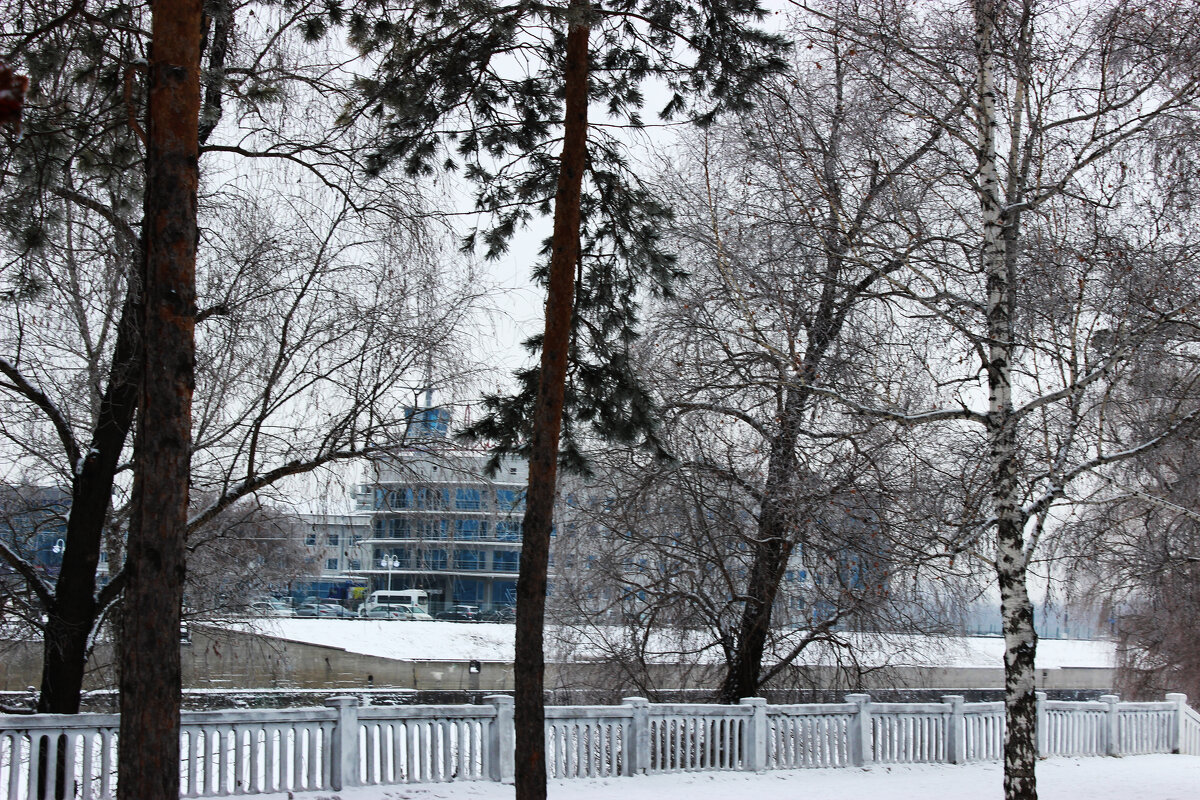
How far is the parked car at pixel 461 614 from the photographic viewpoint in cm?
6097

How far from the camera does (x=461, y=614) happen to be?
65.4 meters

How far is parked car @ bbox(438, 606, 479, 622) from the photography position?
61.0 metres

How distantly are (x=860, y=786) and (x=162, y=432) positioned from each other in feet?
30.9

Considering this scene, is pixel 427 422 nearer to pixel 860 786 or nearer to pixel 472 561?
pixel 860 786

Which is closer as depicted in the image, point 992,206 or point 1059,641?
point 992,206

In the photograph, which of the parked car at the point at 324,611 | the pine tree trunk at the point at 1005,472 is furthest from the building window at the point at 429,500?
the parked car at the point at 324,611

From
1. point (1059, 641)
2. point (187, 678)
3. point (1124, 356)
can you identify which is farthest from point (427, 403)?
point (1059, 641)

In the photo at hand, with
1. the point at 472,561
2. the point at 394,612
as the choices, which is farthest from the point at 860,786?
the point at 472,561

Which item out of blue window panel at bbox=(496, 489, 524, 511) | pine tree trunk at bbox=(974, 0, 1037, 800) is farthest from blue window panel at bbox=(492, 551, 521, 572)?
pine tree trunk at bbox=(974, 0, 1037, 800)

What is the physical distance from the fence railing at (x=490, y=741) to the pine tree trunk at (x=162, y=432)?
294 centimetres

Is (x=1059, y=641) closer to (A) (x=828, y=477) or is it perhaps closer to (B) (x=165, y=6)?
(A) (x=828, y=477)

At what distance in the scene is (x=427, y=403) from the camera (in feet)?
37.8

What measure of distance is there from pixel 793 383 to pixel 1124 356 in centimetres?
292

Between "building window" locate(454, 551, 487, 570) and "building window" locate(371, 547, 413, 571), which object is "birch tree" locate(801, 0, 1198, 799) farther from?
"building window" locate(454, 551, 487, 570)
